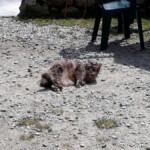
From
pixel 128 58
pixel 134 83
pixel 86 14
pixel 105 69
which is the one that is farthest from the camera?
pixel 86 14

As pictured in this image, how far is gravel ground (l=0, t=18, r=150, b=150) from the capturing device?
554cm

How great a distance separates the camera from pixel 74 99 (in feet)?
22.4

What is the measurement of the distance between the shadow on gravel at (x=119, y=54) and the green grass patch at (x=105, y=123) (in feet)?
8.25

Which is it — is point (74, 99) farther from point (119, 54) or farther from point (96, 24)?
point (96, 24)

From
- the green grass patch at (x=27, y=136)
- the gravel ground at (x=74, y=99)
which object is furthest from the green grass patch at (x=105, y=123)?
the green grass patch at (x=27, y=136)

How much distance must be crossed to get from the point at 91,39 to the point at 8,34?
184 centimetres

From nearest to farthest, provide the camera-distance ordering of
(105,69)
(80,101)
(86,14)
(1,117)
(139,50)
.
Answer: (1,117), (80,101), (105,69), (139,50), (86,14)

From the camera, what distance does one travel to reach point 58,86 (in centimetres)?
712

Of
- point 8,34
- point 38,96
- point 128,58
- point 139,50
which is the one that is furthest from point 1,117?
point 8,34

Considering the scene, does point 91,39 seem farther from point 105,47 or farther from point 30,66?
point 30,66

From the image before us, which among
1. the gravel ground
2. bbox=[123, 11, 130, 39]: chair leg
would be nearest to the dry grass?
the gravel ground

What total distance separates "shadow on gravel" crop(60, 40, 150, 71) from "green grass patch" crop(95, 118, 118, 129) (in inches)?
99.0

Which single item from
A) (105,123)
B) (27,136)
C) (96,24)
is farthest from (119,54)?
(27,136)

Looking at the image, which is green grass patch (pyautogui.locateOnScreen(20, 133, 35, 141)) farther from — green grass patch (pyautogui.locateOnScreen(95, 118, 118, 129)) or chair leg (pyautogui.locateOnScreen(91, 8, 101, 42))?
chair leg (pyautogui.locateOnScreen(91, 8, 101, 42))
